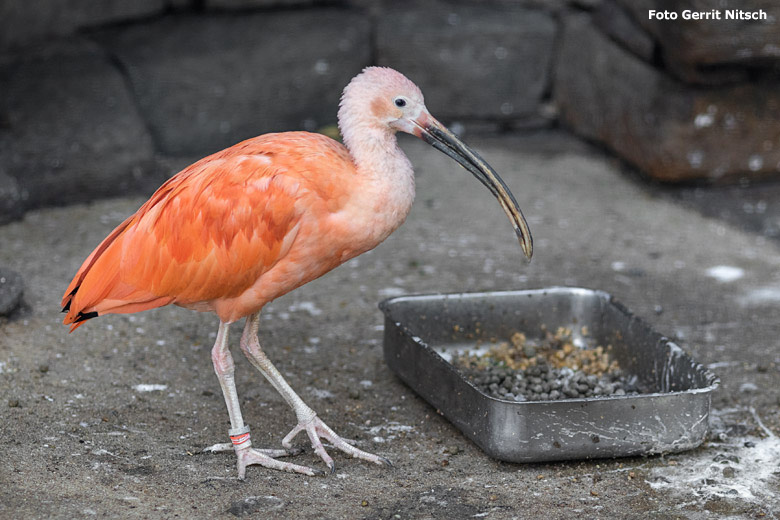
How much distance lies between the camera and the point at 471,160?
3.37m

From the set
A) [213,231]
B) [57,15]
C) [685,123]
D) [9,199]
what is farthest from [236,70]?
[213,231]

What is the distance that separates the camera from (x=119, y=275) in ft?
11.0

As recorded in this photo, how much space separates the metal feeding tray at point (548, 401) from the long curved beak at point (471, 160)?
22.1 inches

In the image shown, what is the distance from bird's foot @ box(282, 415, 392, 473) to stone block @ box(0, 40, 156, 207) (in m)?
3.03

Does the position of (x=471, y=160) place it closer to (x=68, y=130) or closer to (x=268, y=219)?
(x=268, y=219)

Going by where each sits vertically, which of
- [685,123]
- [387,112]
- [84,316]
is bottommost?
[84,316]

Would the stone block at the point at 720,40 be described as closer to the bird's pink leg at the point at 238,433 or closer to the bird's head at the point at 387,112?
the bird's head at the point at 387,112

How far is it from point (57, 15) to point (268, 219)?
4.21m

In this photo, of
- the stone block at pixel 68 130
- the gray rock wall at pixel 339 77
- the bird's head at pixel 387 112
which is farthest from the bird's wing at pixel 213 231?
the stone block at pixel 68 130

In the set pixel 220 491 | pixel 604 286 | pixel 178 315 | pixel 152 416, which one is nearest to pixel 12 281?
pixel 178 315

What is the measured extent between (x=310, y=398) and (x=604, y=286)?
1.93m

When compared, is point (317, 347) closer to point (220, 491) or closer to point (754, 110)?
point (220, 491)

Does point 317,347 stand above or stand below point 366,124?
below

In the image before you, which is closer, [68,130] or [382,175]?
[382,175]
